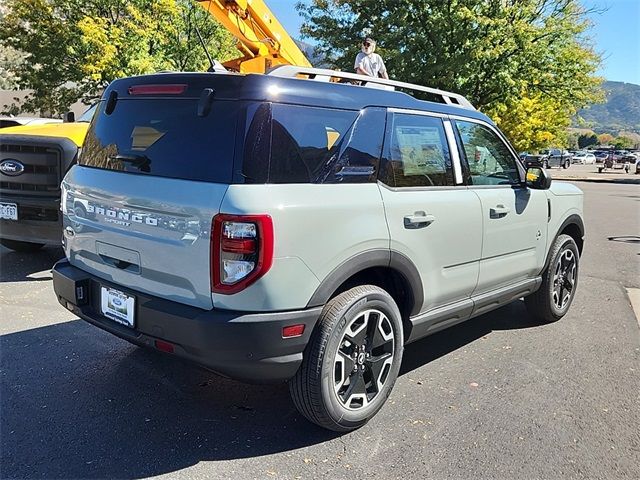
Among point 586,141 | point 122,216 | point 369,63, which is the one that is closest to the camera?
point 122,216

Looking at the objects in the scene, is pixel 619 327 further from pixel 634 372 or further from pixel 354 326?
pixel 354 326

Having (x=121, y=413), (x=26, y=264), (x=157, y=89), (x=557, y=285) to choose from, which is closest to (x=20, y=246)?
(x=26, y=264)

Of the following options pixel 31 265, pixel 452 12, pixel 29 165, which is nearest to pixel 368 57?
pixel 29 165

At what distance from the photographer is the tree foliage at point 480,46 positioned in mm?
18516

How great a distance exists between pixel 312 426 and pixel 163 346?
1.00m

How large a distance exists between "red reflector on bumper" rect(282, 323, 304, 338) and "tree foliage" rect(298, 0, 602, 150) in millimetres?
17128

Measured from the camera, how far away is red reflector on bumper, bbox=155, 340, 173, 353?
109 inches

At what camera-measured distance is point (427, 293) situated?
3.50m

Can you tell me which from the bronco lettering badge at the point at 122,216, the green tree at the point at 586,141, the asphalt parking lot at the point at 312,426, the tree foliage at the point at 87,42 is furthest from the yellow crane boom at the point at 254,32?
the green tree at the point at 586,141

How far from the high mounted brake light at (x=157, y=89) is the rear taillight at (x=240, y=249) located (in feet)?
2.77

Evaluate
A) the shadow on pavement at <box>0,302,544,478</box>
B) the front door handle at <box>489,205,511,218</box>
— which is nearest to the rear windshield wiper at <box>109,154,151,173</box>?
the shadow on pavement at <box>0,302,544,478</box>

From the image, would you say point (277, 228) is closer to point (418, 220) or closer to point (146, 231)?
point (146, 231)

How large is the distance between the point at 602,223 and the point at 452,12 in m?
9.72

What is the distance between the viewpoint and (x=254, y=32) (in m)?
9.02
